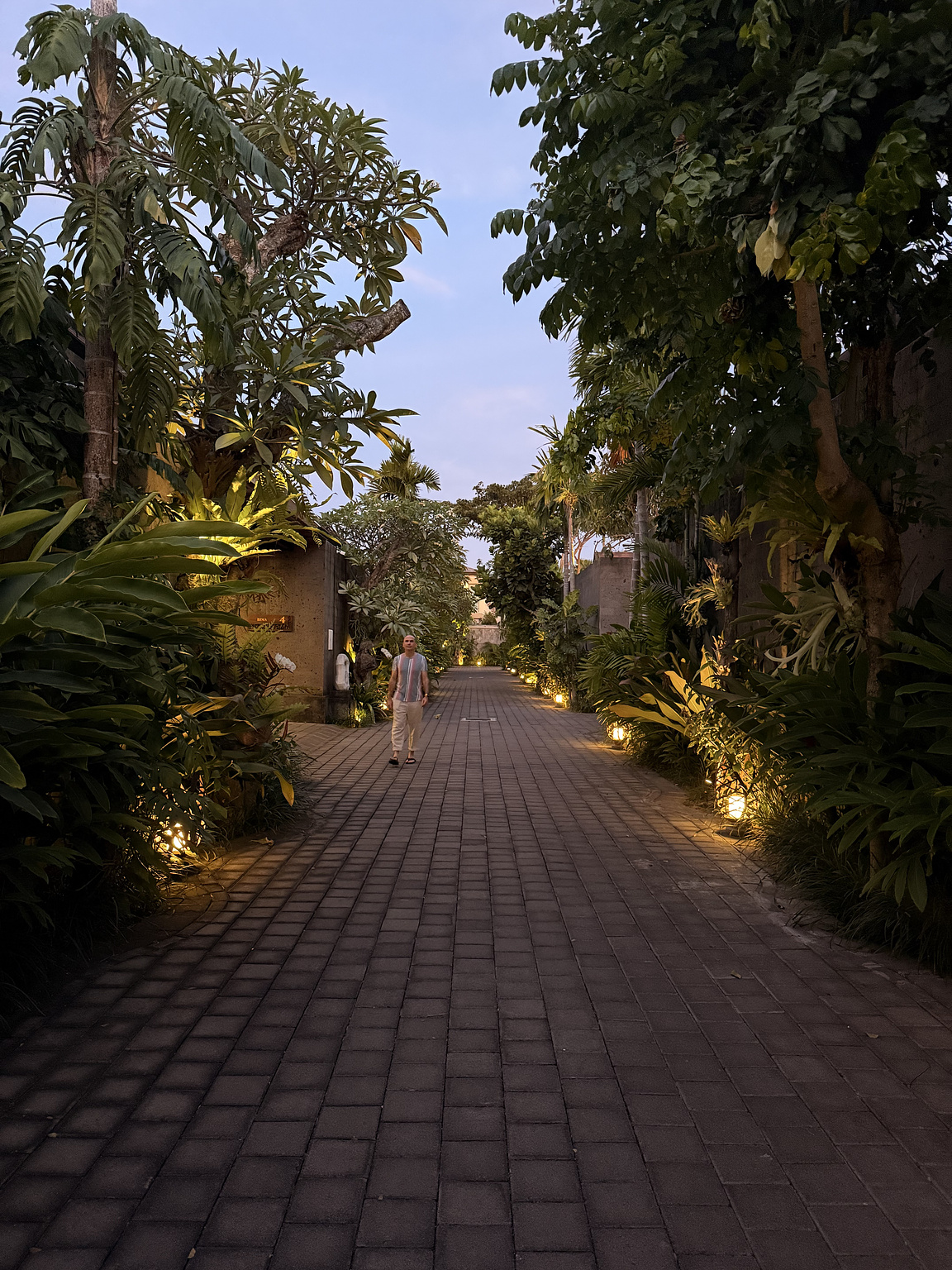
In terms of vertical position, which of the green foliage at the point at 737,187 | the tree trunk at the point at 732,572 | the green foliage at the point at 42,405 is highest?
the green foliage at the point at 737,187

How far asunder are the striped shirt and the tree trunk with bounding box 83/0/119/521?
241 inches

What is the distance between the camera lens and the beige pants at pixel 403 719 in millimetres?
11180

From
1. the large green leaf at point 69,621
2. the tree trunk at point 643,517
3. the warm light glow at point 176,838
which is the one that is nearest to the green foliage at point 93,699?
the large green leaf at point 69,621

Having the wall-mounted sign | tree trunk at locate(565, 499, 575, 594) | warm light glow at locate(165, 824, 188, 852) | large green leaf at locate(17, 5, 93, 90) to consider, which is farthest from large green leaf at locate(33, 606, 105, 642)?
tree trunk at locate(565, 499, 575, 594)

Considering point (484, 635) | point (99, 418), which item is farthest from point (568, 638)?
point (484, 635)

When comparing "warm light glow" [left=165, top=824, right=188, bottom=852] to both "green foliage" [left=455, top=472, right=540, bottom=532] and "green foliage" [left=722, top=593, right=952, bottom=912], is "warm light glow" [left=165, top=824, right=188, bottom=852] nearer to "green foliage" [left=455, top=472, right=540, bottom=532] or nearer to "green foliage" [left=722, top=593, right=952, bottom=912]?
"green foliage" [left=722, top=593, right=952, bottom=912]

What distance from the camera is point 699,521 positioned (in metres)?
11.0

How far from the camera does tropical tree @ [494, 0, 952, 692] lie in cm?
349

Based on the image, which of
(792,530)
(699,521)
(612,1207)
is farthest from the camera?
(699,521)

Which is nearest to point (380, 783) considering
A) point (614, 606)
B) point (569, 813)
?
point (569, 813)

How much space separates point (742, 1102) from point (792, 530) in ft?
11.5

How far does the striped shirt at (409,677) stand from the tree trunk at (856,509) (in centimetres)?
662

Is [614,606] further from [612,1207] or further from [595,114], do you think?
[612,1207]

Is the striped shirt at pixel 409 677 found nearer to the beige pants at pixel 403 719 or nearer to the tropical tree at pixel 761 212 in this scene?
the beige pants at pixel 403 719
